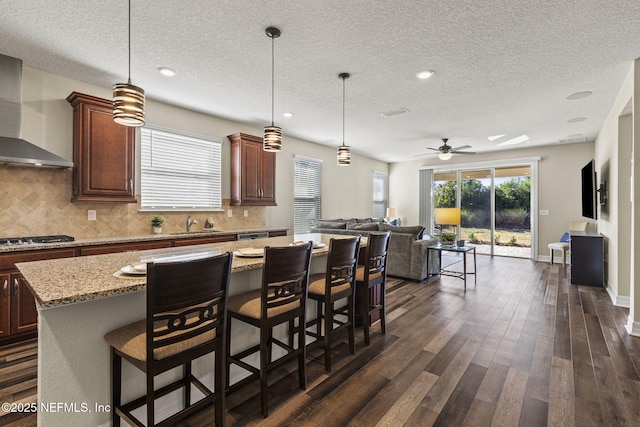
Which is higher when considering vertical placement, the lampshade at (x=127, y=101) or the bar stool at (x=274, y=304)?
the lampshade at (x=127, y=101)

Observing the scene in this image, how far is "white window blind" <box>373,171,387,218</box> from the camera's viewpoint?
30.3ft

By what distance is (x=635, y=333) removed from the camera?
2990 millimetres

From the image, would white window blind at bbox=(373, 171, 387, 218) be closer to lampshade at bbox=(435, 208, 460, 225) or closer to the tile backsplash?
lampshade at bbox=(435, 208, 460, 225)

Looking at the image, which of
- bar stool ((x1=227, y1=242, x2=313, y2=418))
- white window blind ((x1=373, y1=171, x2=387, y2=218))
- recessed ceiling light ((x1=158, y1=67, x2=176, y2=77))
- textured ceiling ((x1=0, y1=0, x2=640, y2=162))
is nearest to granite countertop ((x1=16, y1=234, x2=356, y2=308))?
bar stool ((x1=227, y1=242, x2=313, y2=418))

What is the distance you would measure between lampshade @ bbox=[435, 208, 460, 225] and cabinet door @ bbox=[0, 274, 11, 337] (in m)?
5.62

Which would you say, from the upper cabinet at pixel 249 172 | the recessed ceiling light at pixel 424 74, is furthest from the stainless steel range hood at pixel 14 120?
the recessed ceiling light at pixel 424 74

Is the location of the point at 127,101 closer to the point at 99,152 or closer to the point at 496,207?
the point at 99,152

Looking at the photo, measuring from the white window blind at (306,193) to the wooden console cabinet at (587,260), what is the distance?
4.71 metres

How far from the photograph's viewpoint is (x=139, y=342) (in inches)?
54.8

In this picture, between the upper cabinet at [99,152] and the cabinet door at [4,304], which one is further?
the upper cabinet at [99,152]

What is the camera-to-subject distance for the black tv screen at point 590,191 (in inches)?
194

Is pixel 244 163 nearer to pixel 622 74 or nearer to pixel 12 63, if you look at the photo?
pixel 12 63

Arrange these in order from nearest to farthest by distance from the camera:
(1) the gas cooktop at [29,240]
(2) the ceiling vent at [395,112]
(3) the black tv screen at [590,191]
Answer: (1) the gas cooktop at [29,240] → (2) the ceiling vent at [395,112] → (3) the black tv screen at [590,191]

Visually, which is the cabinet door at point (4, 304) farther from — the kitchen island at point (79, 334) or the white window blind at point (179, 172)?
the white window blind at point (179, 172)
